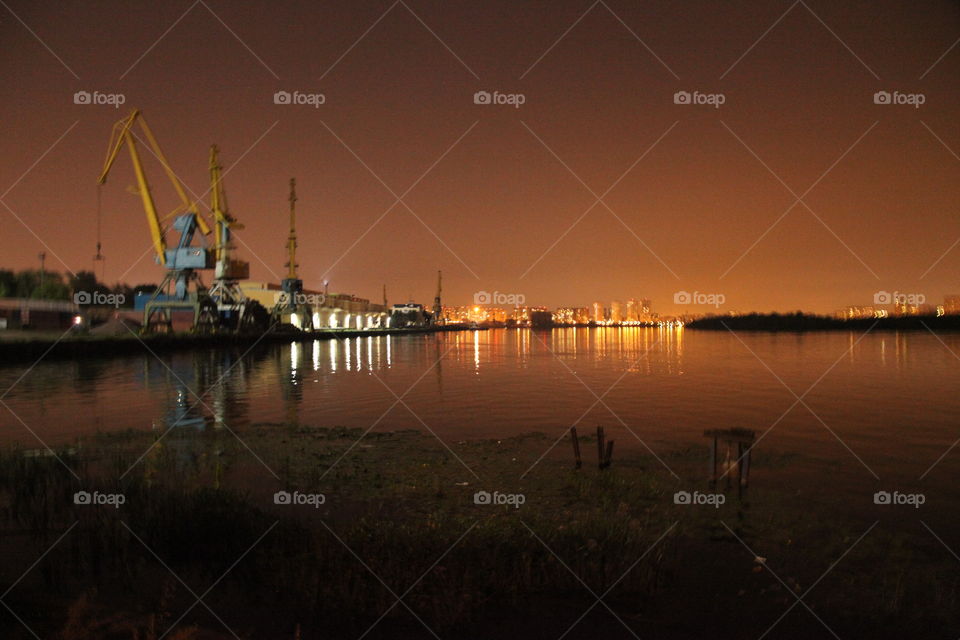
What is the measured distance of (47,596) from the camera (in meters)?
7.14

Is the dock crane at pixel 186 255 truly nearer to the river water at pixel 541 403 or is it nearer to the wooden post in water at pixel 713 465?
the river water at pixel 541 403

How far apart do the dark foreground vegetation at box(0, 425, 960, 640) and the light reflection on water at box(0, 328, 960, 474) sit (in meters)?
7.34

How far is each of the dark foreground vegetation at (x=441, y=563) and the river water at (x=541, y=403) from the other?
20.4 ft

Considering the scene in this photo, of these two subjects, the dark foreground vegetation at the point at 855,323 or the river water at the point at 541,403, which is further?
the dark foreground vegetation at the point at 855,323

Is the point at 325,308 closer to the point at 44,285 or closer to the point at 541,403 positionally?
the point at 44,285

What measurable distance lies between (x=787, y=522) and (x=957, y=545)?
2.50 metres

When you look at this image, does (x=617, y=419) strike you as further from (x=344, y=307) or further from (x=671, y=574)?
(x=344, y=307)

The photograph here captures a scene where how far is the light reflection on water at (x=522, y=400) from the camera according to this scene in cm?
2014

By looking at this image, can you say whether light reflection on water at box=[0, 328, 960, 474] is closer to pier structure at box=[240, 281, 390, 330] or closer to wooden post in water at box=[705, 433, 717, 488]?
wooden post in water at box=[705, 433, 717, 488]

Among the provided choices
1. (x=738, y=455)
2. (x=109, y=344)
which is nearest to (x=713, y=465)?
(x=738, y=455)

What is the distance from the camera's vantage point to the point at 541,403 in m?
27.7

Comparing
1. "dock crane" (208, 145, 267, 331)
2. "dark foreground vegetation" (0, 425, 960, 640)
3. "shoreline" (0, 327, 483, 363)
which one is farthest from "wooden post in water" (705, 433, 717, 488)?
"dock crane" (208, 145, 267, 331)

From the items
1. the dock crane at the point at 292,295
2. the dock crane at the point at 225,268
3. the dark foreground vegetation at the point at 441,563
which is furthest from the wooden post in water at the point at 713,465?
the dock crane at the point at 292,295

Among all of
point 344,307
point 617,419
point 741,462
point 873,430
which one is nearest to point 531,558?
point 741,462
